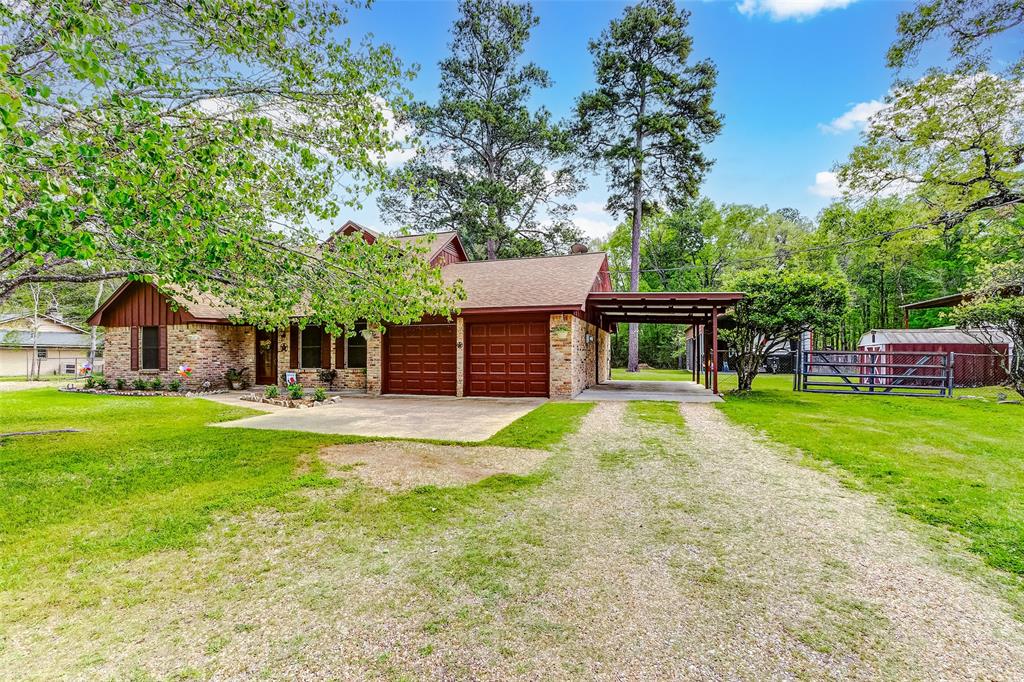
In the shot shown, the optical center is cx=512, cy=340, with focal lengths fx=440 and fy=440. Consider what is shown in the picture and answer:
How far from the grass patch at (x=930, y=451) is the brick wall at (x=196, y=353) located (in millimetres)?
15727

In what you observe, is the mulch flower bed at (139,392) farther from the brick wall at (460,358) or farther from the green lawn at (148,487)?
the brick wall at (460,358)

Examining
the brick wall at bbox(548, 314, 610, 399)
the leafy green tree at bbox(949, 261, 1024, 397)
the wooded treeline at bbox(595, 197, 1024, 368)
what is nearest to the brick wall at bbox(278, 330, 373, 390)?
the brick wall at bbox(548, 314, 610, 399)

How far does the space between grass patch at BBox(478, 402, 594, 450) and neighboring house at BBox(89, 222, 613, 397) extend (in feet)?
7.13

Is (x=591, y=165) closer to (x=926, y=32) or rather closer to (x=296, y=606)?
(x=926, y=32)

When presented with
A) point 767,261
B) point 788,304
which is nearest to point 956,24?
point 788,304

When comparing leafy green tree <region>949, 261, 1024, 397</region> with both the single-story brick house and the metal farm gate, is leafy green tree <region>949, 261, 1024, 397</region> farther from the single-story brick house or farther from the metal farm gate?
the single-story brick house

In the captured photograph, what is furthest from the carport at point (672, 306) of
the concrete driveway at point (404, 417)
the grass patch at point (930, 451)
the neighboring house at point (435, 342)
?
the concrete driveway at point (404, 417)

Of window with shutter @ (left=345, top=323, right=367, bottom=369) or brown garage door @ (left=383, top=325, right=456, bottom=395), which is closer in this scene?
brown garage door @ (left=383, top=325, right=456, bottom=395)

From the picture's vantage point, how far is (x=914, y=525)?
12.3ft

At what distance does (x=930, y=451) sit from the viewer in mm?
6141

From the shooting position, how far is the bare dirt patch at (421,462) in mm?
4996

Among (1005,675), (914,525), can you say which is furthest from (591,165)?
(1005,675)

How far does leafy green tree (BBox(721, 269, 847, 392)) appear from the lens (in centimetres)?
1201

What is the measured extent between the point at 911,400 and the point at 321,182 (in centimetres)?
1506
